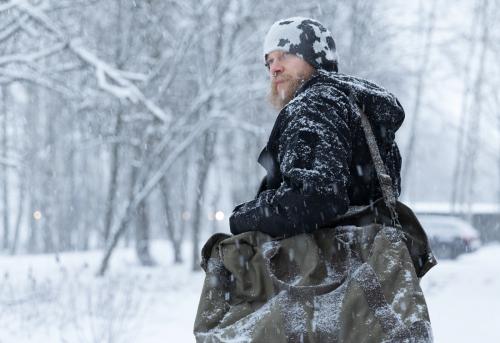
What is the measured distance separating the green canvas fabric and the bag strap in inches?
1.8

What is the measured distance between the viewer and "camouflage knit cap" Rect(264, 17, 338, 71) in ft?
7.30

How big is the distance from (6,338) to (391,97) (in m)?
5.54

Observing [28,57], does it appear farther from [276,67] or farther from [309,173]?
[309,173]

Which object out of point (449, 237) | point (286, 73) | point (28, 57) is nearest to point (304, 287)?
point (286, 73)

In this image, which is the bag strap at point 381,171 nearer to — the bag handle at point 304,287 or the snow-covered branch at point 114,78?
the bag handle at point 304,287

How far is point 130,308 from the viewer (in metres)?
7.25

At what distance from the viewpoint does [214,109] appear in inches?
553

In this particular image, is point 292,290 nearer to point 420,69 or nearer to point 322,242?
point 322,242

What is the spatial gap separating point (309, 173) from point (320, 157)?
2.3 inches

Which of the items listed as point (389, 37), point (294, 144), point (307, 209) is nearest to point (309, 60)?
point (294, 144)

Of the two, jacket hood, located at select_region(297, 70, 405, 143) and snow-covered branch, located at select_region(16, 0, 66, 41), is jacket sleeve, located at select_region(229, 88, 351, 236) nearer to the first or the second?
jacket hood, located at select_region(297, 70, 405, 143)

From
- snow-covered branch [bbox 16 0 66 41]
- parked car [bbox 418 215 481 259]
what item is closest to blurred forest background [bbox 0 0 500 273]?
snow-covered branch [bbox 16 0 66 41]

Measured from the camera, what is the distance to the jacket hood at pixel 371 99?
2.08 metres

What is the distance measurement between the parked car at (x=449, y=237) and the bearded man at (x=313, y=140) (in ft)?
66.0
